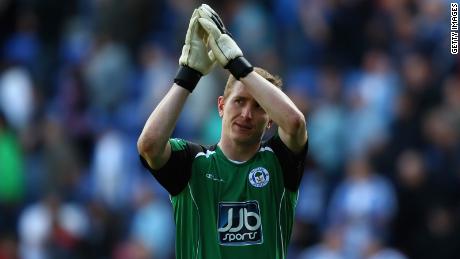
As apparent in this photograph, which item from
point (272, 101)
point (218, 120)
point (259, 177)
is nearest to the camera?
point (272, 101)

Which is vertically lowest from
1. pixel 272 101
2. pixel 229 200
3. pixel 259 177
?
pixel 229 200

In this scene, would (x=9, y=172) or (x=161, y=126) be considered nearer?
(x=161, y=126)

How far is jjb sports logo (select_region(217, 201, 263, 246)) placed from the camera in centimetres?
780

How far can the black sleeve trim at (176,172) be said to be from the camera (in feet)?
25.7

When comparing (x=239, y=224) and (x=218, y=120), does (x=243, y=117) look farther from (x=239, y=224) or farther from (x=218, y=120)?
(x=218, y=120)

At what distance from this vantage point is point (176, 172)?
7844 millimetres

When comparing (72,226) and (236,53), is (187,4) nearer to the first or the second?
(72,226)

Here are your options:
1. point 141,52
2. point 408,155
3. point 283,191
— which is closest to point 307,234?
point 408,155

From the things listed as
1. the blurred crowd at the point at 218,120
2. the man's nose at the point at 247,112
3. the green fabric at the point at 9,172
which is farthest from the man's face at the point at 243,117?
the green fabric at the point at 9,172

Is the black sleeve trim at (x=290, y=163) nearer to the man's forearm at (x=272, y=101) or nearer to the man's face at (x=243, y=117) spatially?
the man's face at (x=243, y=117)

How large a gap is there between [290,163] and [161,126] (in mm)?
896

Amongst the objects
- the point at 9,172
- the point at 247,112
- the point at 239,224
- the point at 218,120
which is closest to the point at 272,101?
the point at 247,112

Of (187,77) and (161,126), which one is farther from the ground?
(187,77)

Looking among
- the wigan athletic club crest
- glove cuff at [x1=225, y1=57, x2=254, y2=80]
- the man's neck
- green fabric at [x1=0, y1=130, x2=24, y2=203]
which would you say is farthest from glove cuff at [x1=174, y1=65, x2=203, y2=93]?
green fabric at [x1=0, y1=130, x2=24, y2=203]
